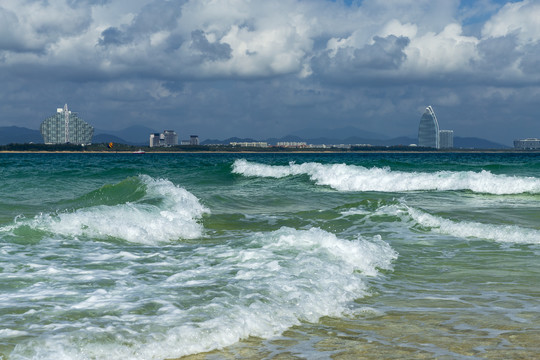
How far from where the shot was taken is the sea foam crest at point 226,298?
4.74 meters

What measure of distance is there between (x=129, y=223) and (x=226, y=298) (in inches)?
234

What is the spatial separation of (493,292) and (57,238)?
293 inches

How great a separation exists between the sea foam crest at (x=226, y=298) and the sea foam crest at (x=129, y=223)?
2.36m

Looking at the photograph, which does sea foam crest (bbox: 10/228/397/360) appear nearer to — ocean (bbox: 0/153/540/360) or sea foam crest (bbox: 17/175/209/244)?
ocean (bbox: 0/153/540/360)


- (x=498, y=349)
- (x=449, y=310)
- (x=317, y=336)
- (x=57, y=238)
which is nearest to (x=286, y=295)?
(x=317, y=336)

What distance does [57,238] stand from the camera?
402 inches

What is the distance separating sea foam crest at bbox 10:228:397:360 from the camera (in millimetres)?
4743

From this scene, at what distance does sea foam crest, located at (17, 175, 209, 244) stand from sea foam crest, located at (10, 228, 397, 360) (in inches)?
92.9

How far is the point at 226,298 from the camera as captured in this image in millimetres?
6164

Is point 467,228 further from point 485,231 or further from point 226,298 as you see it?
point 226,298

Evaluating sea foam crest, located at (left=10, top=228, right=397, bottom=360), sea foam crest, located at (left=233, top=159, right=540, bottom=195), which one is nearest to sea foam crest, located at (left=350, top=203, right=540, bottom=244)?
sea foam crest, located at (left=10, top=228, right=397, bottom=360)

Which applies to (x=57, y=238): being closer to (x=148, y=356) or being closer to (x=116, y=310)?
(x=116, y=310)

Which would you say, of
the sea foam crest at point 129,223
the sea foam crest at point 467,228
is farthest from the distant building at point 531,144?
the sea foam crest at point 129,223

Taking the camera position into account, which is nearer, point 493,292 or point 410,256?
point 493,292
